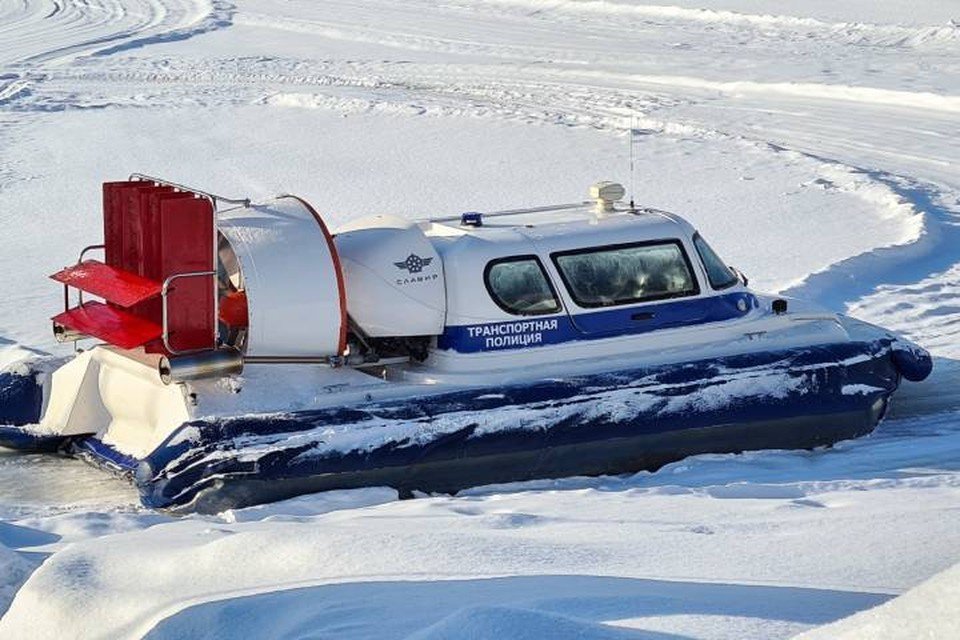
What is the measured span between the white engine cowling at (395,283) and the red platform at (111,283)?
1059mm

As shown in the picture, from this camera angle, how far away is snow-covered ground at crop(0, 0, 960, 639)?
5410 millimetres

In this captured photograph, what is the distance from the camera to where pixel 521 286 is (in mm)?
9008

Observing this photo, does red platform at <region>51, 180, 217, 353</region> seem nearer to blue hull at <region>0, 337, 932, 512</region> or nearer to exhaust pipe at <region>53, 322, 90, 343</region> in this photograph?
exhaust pipe at <region>53, 322, 90, 343</region>

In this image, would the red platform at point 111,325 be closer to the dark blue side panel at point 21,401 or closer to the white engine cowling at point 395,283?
the dark blue side panel at point 21,401

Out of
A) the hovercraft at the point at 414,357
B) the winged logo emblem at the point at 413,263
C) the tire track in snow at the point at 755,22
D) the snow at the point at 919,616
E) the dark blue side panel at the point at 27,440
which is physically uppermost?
the tire track in snow at the point at 755,22

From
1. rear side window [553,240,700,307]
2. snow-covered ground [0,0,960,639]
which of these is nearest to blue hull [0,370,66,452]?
snow-covered ground [0,0,960,639]

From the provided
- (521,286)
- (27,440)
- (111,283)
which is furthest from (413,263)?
(27,440)

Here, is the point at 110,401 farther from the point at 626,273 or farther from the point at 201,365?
the point at 626,273

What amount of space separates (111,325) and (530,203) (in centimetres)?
658

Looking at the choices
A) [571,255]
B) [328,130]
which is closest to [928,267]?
[571,255]

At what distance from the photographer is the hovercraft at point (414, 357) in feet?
27.2

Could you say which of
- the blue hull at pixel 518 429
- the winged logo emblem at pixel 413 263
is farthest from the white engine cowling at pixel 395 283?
the blue hull at pixel 518 429

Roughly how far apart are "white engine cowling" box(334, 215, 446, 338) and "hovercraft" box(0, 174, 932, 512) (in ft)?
0.04

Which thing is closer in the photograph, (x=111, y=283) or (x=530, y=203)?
(x=111, y=283)
